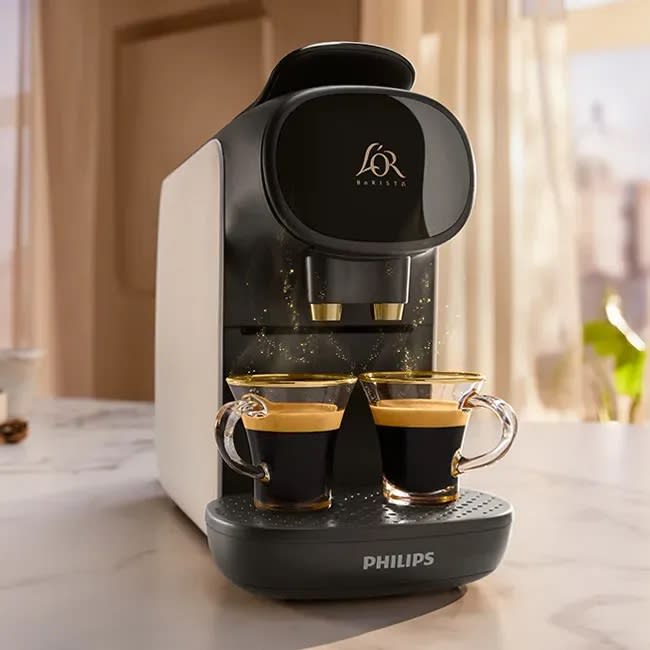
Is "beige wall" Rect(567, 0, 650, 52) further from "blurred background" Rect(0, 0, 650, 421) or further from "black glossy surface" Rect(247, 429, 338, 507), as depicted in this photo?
"black glossy surface" Rect(247, 429, 338, 507)

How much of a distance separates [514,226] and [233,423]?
1876 millimetres

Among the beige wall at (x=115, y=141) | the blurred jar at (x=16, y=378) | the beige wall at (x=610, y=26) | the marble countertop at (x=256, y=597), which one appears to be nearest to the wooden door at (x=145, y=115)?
the beige wall at (x=115, y=141)

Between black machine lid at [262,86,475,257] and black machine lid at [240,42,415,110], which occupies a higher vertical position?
black machine lid at [240,42,415,110]

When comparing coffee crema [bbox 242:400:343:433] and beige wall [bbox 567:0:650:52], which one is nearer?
coffee crema [bbox 242:400:343:433]

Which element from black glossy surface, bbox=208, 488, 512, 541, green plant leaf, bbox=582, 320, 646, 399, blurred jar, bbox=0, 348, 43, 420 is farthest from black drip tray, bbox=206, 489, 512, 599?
green plant leaf, bbox=582, 320, 646, 399

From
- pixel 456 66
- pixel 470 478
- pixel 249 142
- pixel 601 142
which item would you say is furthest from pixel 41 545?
pixel 601 142

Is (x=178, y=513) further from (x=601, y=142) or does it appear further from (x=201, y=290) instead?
(x=601, y=142)

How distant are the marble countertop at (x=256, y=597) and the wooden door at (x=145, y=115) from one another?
1.76 metres

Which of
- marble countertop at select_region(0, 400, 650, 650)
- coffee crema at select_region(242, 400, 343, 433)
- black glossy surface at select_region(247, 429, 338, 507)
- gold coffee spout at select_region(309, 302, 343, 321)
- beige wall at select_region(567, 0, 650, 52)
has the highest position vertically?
beige wall at select_region(567, 0, 650, 52)

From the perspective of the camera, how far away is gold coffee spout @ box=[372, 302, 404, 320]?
2.08 ft

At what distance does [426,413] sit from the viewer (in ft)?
1.90

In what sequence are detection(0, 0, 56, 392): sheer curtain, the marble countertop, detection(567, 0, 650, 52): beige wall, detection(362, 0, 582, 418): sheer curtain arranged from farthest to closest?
detection(0, 0, 56, 392): sheer curtain, detection(567, 0, 650, 52): beige wall, detection(362, 0, 582, 418): sheer curtain, the marble countertop

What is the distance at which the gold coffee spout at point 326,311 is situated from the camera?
2.07 feet

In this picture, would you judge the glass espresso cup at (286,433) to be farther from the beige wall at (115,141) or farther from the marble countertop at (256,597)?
the beige wall at (115,141)
